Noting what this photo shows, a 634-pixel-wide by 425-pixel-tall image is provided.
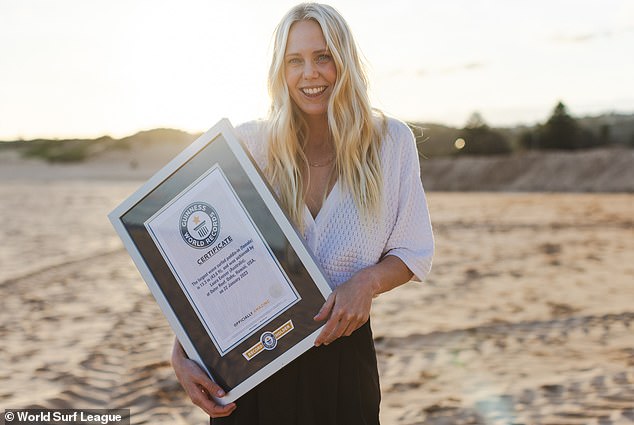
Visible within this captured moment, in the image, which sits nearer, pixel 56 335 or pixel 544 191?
pixel 56 335

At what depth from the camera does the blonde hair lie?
74.4 inches

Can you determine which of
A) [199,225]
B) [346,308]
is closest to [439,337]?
[346,308]

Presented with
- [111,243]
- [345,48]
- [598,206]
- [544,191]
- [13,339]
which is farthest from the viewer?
[544,191]

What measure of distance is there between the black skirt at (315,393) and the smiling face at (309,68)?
0.74 m

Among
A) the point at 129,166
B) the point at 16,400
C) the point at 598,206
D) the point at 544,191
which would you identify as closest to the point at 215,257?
the point at 16,400

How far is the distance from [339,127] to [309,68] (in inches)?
7.8

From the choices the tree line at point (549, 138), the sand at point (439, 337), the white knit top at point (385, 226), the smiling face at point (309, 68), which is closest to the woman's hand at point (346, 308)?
the white knit top at point (385, 226)

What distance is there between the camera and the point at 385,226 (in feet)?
6.36

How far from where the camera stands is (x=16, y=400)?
13.9 feet

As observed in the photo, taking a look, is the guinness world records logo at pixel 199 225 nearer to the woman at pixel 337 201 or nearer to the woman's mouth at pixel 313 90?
the woman at pixel 337 201

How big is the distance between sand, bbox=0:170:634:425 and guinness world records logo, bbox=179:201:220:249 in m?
2.58

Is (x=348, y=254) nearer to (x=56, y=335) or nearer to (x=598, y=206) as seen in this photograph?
(x=56, y=335)

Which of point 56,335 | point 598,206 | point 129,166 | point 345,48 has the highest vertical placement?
point 129,166

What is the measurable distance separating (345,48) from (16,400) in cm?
356
